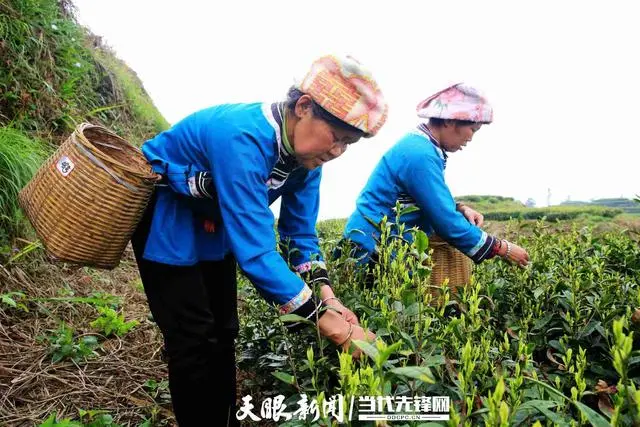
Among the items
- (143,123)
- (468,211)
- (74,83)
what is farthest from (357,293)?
(143,123)

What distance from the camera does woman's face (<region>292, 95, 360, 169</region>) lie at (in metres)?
1.97

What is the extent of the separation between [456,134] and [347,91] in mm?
1334

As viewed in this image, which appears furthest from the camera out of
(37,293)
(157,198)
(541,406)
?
(37,293)

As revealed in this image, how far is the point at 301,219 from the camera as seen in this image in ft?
8.40

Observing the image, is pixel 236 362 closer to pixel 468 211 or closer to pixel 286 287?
pixel 286 287

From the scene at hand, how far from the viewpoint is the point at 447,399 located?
1258 millimetres

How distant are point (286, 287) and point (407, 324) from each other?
43 centimetres

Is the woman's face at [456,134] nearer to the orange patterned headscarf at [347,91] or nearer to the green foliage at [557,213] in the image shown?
the orange patterned headscarf at [347,91]

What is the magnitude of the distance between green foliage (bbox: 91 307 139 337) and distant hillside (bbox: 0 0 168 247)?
2.65 feet

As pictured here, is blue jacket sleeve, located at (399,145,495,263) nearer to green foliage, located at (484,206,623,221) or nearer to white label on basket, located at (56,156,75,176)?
white label on basket, located at (56,156,75,176)

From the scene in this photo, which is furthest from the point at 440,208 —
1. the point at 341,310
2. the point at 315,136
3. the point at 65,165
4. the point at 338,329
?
the point at 65,165

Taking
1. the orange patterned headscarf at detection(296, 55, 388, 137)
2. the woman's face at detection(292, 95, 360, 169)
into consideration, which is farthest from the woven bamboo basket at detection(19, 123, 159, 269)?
the orange patterned headscarf at detection(296, 55, 388, 137)

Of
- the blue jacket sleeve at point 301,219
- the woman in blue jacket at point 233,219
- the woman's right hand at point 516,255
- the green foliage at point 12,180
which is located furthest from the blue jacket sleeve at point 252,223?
the green foliage at point 12,180

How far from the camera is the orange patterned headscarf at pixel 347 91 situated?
190cm
